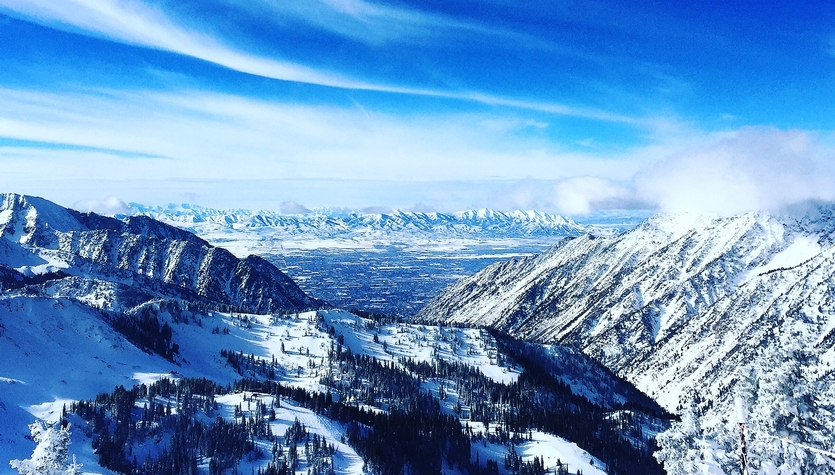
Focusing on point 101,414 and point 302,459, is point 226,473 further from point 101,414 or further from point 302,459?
point 101,414

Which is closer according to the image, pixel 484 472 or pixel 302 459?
pixel 302 459

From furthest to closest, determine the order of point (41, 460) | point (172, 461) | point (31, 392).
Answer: point (31, 392)
point (172, 461)
point (41, 460)

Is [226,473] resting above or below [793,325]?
below

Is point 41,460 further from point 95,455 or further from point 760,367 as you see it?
point 95,455

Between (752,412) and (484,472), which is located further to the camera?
(484,472)

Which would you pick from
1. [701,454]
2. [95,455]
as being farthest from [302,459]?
[701,454]

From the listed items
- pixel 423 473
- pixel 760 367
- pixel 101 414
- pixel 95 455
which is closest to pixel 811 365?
pixel 760 367

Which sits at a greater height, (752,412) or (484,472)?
(752,412)

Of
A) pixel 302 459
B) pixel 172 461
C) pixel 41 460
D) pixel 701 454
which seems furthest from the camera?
pixel 302 459

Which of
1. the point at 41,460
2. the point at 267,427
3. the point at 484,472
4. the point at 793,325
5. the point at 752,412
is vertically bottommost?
the point at 484,472
